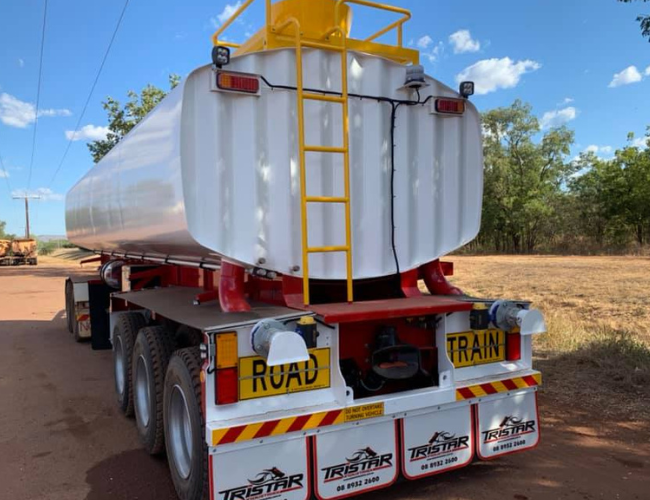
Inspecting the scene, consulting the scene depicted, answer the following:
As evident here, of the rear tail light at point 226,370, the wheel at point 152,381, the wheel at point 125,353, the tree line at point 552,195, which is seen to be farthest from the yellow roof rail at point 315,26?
the tree line at point 552,195

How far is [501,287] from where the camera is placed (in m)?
14.4

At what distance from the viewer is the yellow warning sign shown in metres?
3.33

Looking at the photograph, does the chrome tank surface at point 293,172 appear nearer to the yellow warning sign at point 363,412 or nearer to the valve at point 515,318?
the valve at point 515,318

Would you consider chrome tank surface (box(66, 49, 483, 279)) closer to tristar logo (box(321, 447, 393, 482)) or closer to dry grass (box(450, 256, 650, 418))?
tristar logo (box(321, 447, 393, 482))

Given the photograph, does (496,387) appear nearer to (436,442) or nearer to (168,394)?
(436,442)

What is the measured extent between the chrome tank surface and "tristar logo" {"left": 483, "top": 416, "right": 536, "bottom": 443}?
138 centimetres

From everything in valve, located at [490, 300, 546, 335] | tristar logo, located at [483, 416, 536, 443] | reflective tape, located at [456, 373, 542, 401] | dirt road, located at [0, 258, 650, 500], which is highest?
valve, located at [490, 300, 546, 335]

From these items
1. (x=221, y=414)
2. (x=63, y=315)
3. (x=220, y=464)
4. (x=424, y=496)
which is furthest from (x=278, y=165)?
(x=63, y=315)

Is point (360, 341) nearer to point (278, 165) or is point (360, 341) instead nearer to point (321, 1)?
point (278, 165)

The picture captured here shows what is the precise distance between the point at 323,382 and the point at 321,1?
289cm

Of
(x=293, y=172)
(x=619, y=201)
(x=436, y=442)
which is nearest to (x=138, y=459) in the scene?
(x=436, y=442)

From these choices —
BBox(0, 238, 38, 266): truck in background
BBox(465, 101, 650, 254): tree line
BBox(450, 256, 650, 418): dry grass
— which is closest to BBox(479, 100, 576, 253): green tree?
BBox(465, 101, 650, 254): tree line

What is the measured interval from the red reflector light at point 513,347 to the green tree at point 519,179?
3775cm

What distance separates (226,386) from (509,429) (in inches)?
89.0
